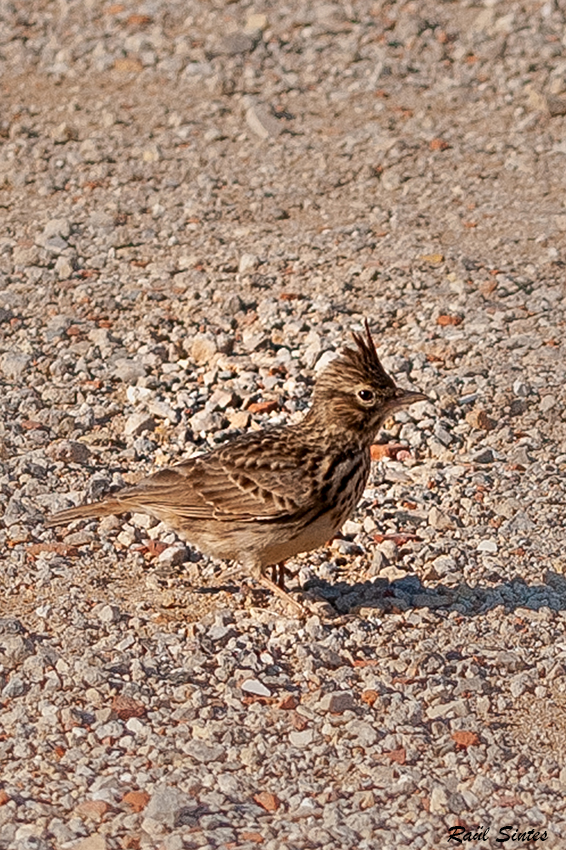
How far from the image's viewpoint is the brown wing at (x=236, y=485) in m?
6.75

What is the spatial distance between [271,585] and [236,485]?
48 cm

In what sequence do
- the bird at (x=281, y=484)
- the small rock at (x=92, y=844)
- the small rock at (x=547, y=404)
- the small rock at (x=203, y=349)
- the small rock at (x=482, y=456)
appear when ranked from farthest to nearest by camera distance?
the small rock at (x=203, y=349)
the small rock at (x=547, y=404)
the small rock at (x=482, y=456)
the bird at (x=281, y=484)
the small rock at (x=92, y=844)

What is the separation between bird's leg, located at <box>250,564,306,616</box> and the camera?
677cm

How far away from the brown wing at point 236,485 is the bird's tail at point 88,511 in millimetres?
30

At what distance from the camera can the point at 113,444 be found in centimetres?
825

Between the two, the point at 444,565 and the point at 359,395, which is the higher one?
the point at 359,395

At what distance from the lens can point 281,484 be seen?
22.3 ft

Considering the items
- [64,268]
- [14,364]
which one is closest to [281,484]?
[14,364]

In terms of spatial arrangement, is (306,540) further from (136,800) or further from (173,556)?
(136,800)

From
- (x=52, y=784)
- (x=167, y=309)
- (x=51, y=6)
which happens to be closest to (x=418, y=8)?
(x=51, y=6)

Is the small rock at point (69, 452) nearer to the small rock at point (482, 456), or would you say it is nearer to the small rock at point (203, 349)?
the small rock at point (203, 349)

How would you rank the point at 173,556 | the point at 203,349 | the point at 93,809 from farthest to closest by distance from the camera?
the point at 203,349
the point at 173,556
the point at 93,809

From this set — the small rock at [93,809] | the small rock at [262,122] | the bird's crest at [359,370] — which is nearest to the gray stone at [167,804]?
the small rock at [93,809]

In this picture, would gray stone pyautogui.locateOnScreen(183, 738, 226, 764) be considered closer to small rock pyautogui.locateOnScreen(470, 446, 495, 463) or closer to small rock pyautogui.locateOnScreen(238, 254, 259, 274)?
small rock pyautogui.locateOnScreen(470, 446, 495, 463)
